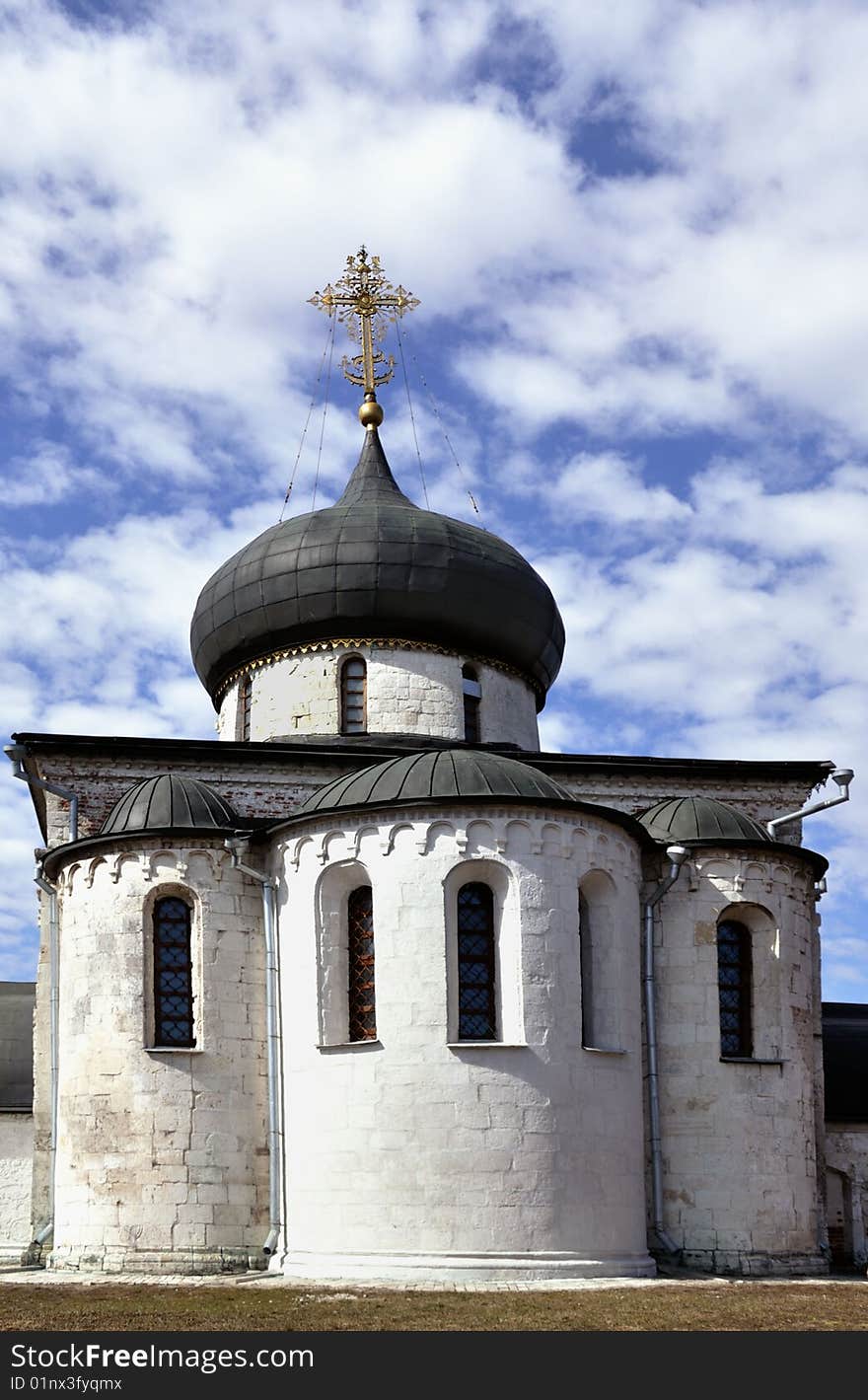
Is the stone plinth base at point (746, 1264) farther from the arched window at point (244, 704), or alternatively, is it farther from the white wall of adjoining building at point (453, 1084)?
the arched window at point (244, 704)

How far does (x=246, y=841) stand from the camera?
19.8 m

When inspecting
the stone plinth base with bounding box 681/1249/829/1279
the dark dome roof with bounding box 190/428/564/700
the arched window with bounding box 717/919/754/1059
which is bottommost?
the stone plinth base with bounding box 681/1249/829/1279

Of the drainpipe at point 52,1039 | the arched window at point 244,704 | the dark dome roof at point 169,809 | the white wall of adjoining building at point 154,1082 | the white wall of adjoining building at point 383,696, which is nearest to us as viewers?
the white wall of adjoining building at point 154,1082

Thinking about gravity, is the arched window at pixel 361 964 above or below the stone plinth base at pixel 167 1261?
above

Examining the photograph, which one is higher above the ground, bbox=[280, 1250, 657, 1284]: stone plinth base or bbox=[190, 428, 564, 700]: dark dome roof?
bbox=[190, 428, 564, 700]: dark dome roof

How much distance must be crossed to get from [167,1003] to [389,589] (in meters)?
7.59

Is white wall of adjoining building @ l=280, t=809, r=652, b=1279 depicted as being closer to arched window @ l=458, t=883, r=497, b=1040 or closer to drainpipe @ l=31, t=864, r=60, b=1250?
arched window @ l=458, t=883, r=497, b=1040

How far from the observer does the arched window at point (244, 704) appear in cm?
2523

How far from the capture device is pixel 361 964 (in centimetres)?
1886

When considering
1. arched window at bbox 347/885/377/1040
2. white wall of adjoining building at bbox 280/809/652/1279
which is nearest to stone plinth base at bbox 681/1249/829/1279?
white wall of adjoining building at bbox 280/809/652/1279

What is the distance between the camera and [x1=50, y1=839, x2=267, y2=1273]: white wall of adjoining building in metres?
18.6

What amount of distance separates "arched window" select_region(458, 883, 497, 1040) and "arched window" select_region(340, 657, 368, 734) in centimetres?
605

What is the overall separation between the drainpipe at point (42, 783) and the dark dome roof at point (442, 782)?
3854 mm

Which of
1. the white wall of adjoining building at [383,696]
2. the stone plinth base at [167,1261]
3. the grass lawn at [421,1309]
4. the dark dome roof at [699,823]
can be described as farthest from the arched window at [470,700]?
the grass lawn at [421,1309]
